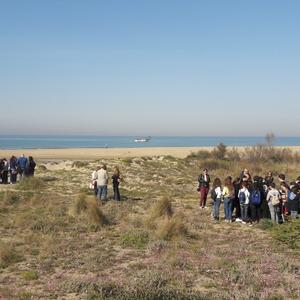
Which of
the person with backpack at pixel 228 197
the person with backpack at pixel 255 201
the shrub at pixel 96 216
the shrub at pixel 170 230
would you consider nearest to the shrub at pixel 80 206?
the shrub at pixel 96 216

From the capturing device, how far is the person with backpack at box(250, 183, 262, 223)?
51.0ft

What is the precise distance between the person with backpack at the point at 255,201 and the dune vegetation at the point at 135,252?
2.42 ft

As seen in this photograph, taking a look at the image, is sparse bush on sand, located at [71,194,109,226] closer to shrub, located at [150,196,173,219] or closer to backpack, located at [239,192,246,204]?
shrub, located at [150,196,173,219]

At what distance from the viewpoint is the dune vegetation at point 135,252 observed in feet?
28.9

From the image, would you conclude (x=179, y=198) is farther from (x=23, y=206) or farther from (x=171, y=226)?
(x=171, y=226)

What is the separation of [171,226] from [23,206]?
267 inches

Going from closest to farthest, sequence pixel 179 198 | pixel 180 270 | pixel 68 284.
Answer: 1. pixel 68 284
2. pixel 180 270
3. pixel 179 198

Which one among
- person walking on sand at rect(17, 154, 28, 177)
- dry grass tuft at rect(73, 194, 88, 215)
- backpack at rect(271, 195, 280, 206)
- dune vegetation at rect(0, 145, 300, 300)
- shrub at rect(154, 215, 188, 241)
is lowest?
dune vegetation at rect(0, 145, 300, 300)

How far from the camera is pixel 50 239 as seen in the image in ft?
41.0

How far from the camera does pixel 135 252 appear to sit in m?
11.8

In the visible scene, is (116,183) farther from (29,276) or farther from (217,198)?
(29,276)

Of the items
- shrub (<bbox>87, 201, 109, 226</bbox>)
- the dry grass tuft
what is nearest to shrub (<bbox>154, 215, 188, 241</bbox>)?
shrub (<bbox>87, 201, 109, 226</bbox>)

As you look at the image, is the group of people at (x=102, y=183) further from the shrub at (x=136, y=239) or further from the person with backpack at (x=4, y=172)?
the person with backpack at (x=4, y=172)

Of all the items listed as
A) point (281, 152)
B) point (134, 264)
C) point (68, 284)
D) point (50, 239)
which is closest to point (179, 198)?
point (50, 239)
